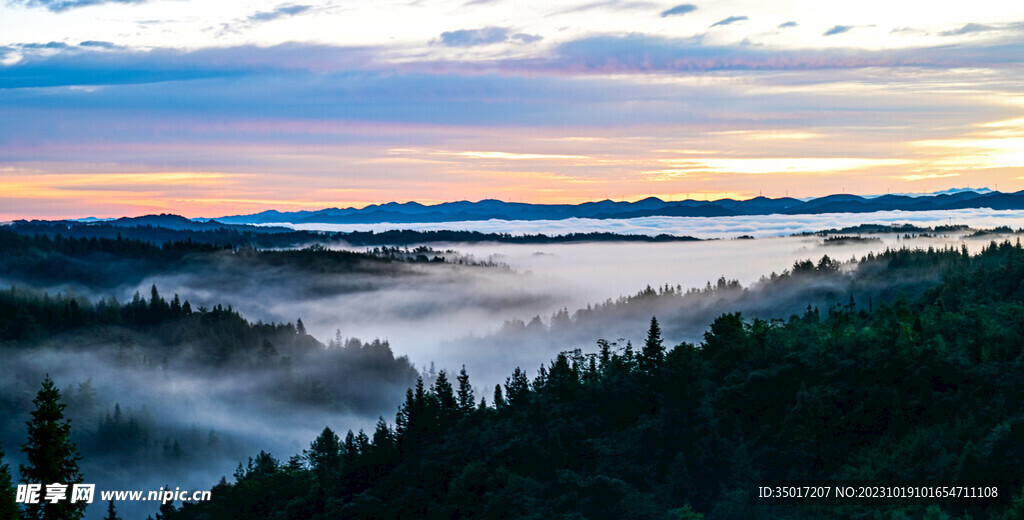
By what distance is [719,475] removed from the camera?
93188mm

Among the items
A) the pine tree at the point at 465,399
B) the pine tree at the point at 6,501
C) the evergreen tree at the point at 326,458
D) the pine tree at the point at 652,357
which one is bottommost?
the evergreen tree at the point at 326,458

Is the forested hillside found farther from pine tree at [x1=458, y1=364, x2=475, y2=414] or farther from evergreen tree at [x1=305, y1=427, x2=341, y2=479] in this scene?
evergreen tree at [x1=305, y1=427, x2=341, y2=479]

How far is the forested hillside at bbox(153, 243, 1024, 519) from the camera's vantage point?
84.1 meters

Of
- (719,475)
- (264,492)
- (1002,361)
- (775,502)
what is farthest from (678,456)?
(264,492)

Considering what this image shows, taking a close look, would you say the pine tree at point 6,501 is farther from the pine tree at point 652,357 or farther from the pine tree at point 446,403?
the pine tree at point 446,403

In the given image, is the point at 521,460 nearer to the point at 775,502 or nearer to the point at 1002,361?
the point at 775,502

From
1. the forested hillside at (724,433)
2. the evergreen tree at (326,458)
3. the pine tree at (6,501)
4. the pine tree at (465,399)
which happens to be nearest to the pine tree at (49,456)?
the pine tree at (6,501)

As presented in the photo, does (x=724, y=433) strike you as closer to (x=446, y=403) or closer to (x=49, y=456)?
(x=446, y=403)

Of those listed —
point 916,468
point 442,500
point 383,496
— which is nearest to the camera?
point 916,468

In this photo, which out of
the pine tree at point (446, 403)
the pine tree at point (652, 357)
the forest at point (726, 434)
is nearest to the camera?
the forest at point (726, 434)

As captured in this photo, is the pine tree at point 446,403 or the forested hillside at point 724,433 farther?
the pine tree at point 446,403

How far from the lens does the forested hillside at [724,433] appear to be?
84125mm

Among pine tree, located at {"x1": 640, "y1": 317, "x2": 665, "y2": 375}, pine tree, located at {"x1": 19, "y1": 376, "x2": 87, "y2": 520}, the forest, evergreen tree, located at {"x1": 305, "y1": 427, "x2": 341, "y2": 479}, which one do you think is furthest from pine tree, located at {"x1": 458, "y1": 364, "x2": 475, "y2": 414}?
pine tree, located at {"x1": 19, "y1": 376, "x2": 87, "y2": 520}

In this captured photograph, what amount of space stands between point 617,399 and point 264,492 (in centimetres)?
5980
